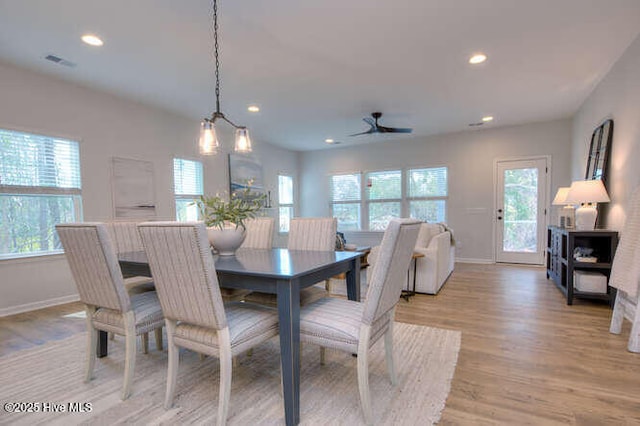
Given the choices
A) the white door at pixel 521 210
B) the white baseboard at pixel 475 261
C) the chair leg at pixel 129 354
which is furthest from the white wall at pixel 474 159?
the chair leg at pixel 129 354

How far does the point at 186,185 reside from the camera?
16.4 ft

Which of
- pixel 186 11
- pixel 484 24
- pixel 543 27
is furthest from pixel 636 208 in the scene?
pixel 186 11

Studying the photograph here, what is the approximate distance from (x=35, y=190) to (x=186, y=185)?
1.88 m

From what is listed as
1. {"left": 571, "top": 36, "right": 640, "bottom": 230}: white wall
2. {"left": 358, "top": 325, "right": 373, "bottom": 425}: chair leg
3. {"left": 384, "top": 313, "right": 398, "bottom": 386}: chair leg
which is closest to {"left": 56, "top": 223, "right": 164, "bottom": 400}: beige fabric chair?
{"left": 358, "top": 325, "right": 373, "bottom": 425}: chair leg

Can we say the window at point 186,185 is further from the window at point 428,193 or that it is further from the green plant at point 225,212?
the window at point 428,193

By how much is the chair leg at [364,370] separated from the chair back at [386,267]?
0.06 metres

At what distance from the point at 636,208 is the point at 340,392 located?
8.99ft

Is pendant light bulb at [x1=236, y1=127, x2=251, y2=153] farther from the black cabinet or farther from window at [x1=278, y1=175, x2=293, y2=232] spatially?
window at [x1=278, y1=175, x2=293, y2=232]

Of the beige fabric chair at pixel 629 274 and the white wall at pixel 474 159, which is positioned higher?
the white wall at pixel 474 159

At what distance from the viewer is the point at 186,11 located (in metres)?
2.35

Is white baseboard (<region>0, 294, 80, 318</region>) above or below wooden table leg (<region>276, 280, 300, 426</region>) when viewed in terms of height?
below

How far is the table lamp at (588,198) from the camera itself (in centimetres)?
332

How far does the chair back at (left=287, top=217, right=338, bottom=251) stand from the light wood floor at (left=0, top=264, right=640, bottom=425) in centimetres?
116

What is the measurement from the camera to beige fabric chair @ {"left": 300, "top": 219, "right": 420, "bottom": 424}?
4.80 feet
